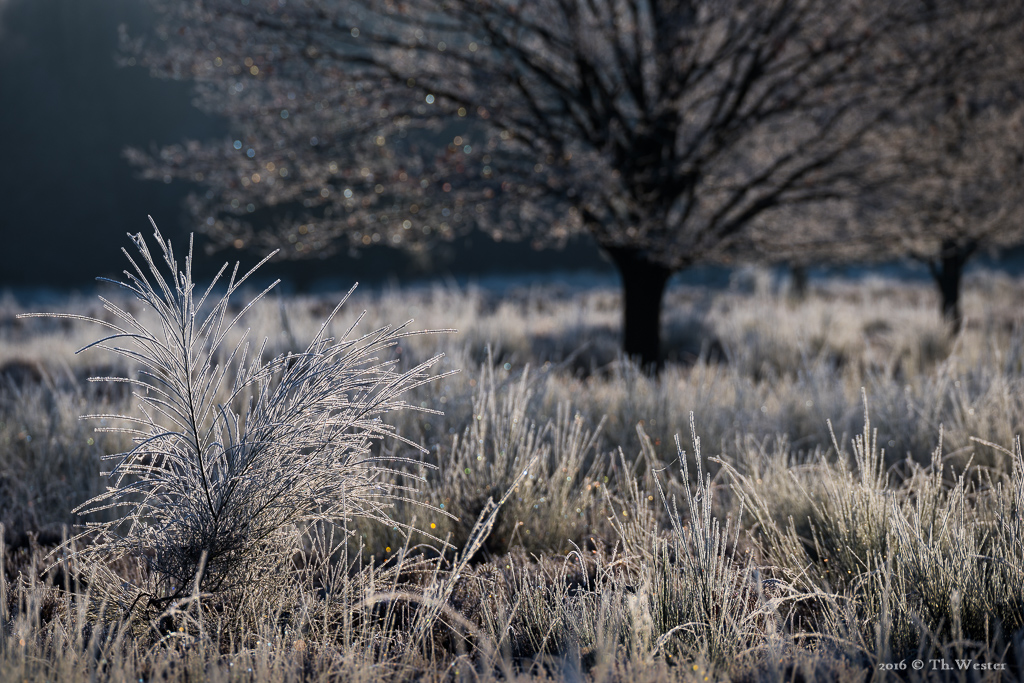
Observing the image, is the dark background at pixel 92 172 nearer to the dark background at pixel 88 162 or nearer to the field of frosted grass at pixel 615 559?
the dark background at pixel 88 162

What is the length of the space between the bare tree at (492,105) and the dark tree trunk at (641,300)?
47 centimetres

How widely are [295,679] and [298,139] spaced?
4421 millimetres

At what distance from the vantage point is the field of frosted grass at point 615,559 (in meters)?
1.71

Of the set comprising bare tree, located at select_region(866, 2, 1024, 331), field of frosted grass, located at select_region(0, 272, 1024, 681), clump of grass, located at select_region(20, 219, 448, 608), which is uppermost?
bare tree, located at select_region(866, 2, 1024, 331)

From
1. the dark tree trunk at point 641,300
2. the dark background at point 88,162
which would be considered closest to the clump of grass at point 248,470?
the dark tree trunk at point 641,300

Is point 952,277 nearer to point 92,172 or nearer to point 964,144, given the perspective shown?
point 964,144

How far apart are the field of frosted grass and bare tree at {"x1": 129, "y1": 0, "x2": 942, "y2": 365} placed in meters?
1.33

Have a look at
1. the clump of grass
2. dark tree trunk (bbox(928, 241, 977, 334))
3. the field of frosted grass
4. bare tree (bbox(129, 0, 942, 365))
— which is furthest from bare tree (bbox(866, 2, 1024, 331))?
the clump of grass

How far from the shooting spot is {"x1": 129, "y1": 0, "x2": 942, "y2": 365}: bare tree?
16.0 feet

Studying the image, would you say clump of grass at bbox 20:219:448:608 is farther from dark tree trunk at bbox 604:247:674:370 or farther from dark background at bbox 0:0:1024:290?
dark background at bbox 0:0:1024:290

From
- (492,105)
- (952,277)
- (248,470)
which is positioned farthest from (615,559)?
(952,277)

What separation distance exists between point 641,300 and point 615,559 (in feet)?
14.3

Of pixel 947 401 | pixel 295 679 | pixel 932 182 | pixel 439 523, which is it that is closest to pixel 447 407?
pixel 439 523

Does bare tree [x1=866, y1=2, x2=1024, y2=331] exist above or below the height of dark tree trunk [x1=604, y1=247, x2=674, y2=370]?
above
